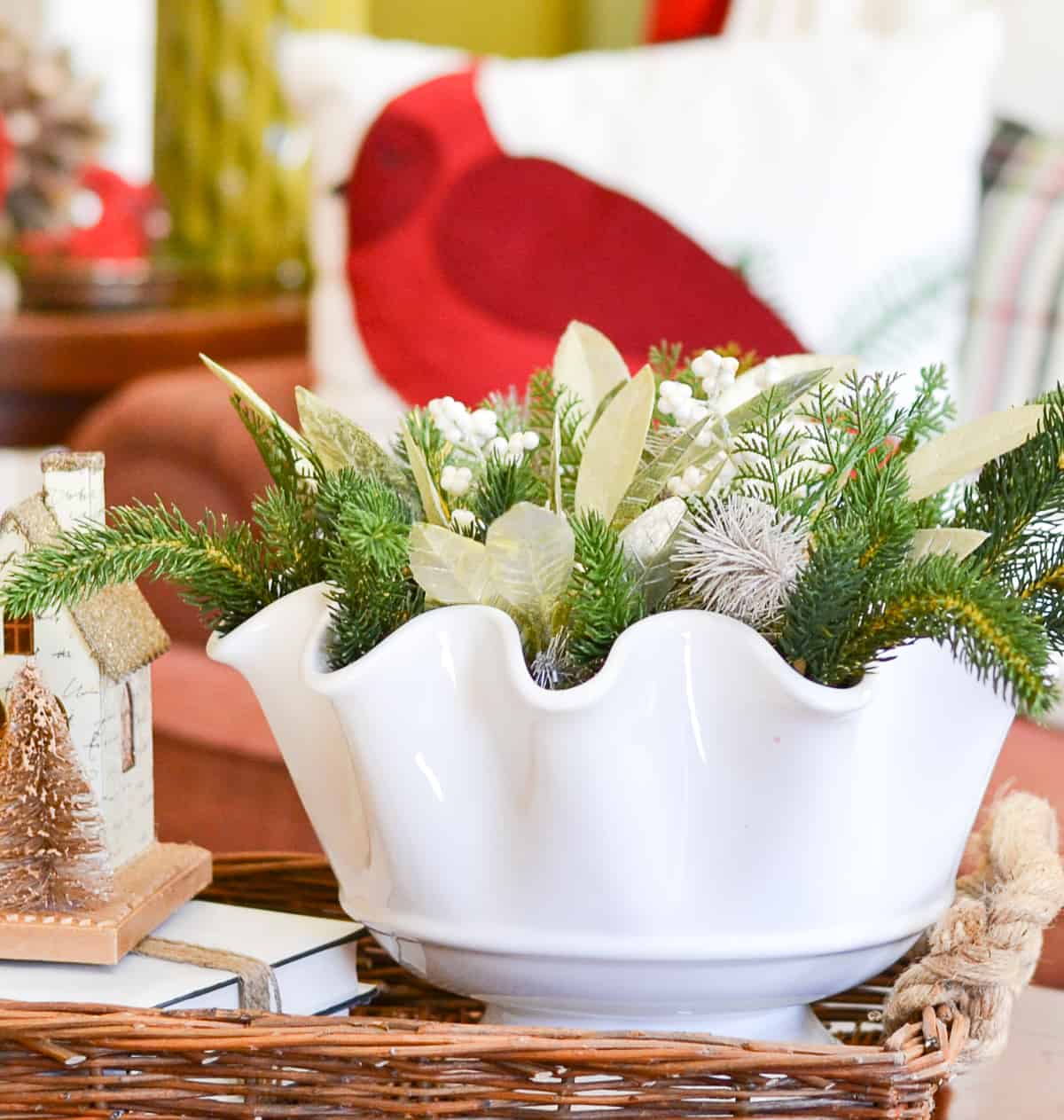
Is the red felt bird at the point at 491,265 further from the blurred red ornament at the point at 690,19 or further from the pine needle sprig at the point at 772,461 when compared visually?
the pine needle sprig at the point at 772,461

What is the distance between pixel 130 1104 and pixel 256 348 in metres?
1.36

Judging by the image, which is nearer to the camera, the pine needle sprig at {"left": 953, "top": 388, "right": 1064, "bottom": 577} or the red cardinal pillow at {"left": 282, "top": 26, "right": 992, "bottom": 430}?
the pine needle sprig at {"left": 953, "top": 388, "right": 1064, "bottom": 577}

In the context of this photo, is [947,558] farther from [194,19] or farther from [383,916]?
[194,19]

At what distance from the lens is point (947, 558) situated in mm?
439

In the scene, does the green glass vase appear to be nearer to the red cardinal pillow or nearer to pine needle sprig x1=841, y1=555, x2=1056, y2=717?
the red cardinal pillow

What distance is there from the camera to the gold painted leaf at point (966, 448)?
0.47 m

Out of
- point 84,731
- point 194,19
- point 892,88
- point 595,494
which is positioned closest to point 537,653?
point 595,494

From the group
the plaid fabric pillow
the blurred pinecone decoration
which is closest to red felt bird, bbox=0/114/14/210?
the blurred pinecone decoration

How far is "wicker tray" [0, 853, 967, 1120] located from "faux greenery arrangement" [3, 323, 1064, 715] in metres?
0.10

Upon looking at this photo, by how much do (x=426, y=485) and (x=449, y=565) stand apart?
0.14 feet

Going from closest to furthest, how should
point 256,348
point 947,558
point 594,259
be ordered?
point 947,558 < point 594,259 < point 256,348

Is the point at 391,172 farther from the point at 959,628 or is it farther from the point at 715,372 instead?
the point at 959,628

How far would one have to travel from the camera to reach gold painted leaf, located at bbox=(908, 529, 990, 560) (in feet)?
1.50

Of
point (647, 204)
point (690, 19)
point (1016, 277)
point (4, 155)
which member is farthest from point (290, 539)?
point (4, 155)
